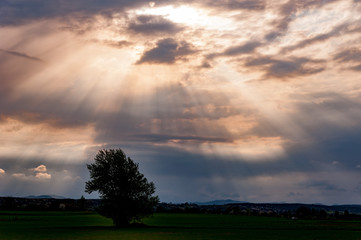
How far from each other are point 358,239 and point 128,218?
1725 inches

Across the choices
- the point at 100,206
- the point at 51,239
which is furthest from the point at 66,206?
the point at 51,239

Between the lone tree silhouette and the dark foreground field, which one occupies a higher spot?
the lone tree silhouette

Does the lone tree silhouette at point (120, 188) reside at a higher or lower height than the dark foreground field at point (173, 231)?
higher

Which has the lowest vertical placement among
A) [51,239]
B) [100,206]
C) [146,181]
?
[51,239]

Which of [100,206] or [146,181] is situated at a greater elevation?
[146,181]

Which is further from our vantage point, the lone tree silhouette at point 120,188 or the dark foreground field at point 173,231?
the lone tree silhouette at point 120,188

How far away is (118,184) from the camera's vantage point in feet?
282

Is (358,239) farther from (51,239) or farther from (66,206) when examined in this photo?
(66,206)

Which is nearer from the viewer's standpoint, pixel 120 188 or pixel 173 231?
pixel 173 231

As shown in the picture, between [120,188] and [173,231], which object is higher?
[120,188]

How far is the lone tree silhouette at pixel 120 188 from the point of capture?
278 ft

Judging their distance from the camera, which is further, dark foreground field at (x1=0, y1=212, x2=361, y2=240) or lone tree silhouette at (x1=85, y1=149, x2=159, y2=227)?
lone tree silhouette at (x1=85, y1=149, x2=159, y2=227)

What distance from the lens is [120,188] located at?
282 ft

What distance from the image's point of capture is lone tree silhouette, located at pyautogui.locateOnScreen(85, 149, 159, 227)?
84812 mm
